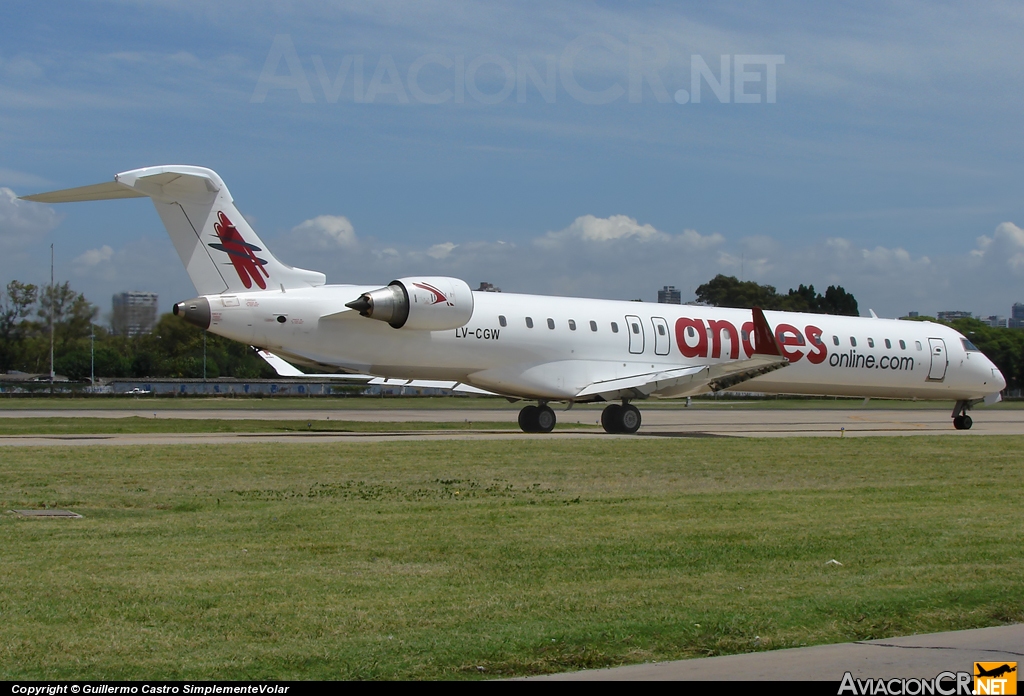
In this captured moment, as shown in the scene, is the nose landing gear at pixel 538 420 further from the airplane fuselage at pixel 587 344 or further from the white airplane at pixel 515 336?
the airplane fuselage at pixel 587 344

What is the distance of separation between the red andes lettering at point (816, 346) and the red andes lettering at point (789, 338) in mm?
357

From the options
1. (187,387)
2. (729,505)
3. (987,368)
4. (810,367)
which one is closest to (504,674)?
(729,505)

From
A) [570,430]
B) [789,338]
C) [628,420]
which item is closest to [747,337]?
[789,338]

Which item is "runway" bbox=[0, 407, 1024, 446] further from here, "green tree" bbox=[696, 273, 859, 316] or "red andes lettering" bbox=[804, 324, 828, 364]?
"green tree" bbox=[696, 273, 859, 316]

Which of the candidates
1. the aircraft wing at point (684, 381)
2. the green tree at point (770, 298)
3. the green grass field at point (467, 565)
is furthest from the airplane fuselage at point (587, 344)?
the green tree at point (770, 298)

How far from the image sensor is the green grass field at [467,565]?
22.0 feet

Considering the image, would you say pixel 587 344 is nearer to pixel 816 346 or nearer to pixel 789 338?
pixel 789 338

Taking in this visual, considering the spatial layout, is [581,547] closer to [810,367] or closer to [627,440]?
[627,440]

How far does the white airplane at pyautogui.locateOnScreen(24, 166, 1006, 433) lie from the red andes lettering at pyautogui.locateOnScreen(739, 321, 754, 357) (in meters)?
0.03

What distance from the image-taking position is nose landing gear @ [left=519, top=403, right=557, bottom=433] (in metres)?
28.9

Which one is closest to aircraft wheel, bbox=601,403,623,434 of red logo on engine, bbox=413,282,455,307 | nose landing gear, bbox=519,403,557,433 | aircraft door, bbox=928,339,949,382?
nose landing gear, bbox=519,403,557,433

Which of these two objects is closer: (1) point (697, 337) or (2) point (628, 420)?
(2) point (628, 420)

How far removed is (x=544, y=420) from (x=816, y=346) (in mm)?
9193

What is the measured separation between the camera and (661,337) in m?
30.0
